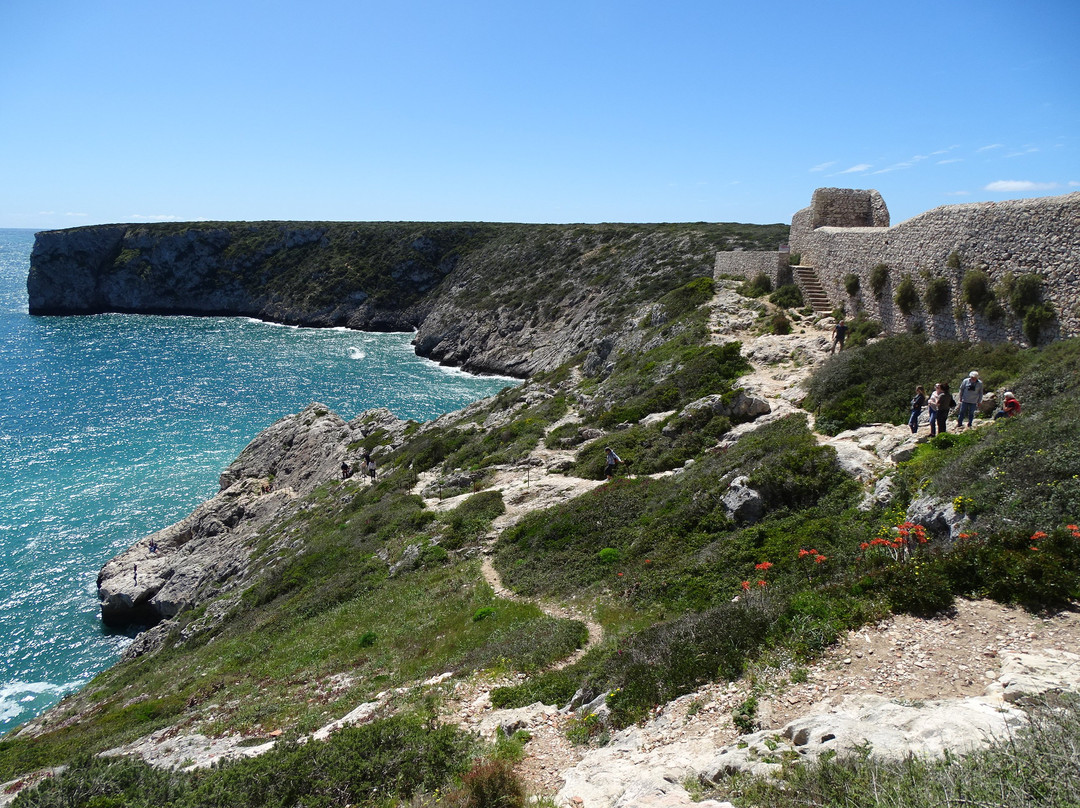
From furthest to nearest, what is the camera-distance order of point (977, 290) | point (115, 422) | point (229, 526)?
1. point (115, 422)
2. point (229, 526)
3. point (977, 290)

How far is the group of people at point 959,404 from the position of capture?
45.9ft

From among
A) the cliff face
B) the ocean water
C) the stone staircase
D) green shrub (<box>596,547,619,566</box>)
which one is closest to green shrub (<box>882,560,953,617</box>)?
green shrub (<box>596,547,619,566</box>)

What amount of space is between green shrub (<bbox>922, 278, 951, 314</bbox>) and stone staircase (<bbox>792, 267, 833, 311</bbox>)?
8817 millimetres

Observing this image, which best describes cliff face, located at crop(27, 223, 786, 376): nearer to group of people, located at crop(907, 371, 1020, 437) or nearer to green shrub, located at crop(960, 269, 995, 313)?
green shrub, located at crop(960, 269, 995, 313)

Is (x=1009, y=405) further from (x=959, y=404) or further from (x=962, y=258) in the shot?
(x=962, y=258)

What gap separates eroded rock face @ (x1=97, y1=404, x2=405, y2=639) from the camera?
113ft

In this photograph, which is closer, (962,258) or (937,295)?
(962,258)

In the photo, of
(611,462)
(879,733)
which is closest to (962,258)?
(611,462)

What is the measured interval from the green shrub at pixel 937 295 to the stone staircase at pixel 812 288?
28.9 ft

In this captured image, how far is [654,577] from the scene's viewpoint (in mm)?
14164

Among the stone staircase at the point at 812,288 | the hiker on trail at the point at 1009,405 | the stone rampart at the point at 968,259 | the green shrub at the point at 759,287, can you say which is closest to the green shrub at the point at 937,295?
the stone rampart at the point at 968,259

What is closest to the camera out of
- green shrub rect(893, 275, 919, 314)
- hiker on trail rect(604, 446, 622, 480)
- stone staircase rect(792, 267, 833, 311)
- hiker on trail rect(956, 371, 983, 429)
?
hiker on trail rect(956, 371, 983, 429)

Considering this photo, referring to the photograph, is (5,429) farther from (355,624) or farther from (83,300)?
(83,300)

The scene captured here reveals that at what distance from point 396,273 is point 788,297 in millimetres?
104804
